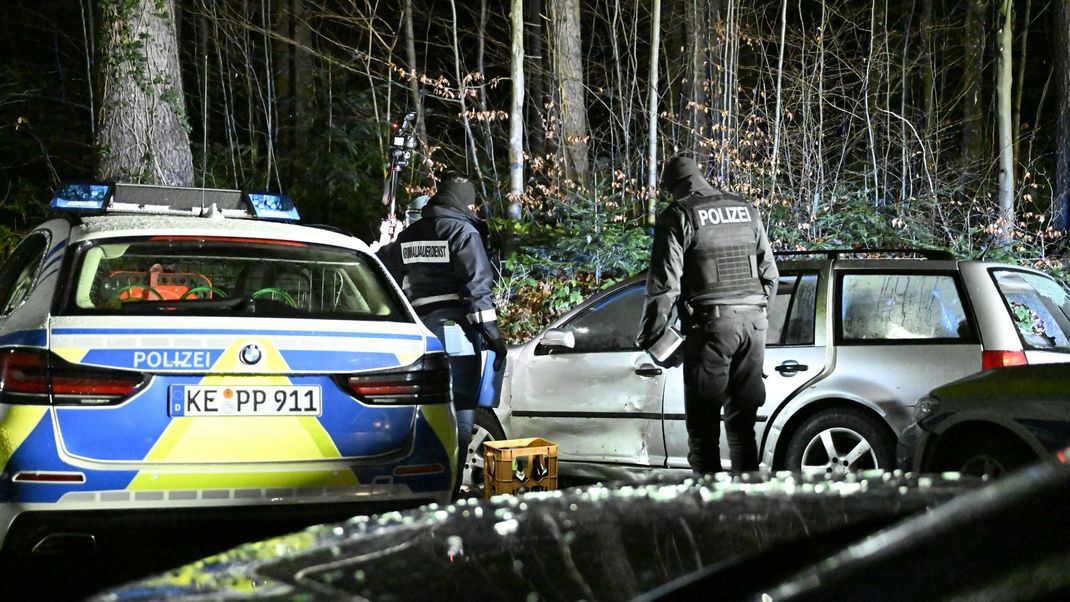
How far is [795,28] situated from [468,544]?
14.9m

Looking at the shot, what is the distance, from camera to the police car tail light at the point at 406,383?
4648 millimetres

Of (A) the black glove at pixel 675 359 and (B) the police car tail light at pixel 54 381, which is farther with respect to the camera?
(A) the black glove at pixel 675 359

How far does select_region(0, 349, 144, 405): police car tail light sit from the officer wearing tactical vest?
281 centimetres

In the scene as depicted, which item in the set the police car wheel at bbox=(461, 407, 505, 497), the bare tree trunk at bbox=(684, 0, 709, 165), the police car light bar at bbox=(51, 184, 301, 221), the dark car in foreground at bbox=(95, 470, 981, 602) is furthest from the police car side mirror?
the bare tree trunk at bbox=(684, 0, 709, 165)

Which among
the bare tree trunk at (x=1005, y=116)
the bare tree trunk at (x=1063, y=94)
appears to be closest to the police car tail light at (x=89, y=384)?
the bare tree trunk at (x=1005, y=116)

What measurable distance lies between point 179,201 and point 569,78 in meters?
9.49

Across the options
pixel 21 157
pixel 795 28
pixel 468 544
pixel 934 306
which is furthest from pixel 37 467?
pixel 21 157

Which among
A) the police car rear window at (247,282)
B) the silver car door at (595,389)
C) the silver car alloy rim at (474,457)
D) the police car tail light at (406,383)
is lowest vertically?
the silver car alloy rim at (474,457)

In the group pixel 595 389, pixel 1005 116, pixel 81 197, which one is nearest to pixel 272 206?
pixel 81 197

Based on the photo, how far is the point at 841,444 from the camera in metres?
6.52

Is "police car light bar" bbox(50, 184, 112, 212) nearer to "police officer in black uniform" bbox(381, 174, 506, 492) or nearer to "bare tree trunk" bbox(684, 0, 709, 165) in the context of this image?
"police officer in black uniform" bbox(381, 174, 506, 492)

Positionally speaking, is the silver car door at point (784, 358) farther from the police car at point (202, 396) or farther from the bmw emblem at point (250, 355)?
the bmw emblem at point (250, 355)

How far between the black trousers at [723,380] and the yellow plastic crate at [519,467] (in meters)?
0.75

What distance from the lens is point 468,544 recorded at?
7.57 feet
